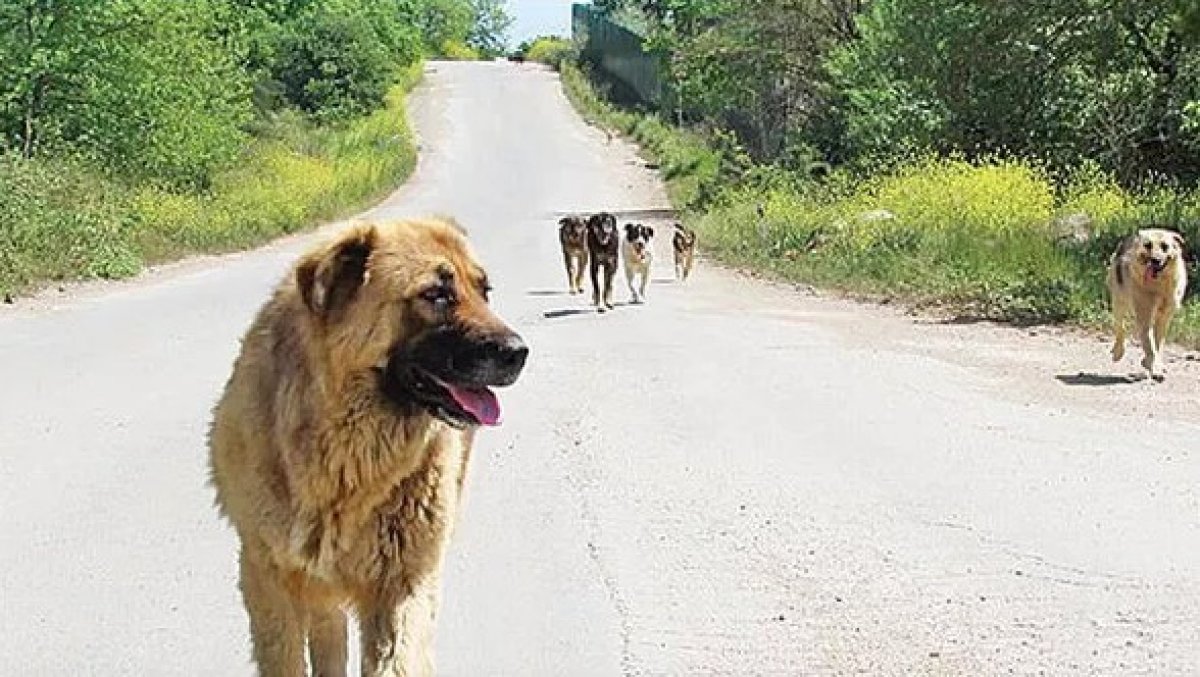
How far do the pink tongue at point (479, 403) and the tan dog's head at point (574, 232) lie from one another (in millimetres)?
15689

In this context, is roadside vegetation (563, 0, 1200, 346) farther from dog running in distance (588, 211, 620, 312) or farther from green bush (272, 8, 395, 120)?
green bush (272, 8, 395, 120)

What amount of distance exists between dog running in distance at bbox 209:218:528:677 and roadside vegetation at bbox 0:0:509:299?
17.2 m

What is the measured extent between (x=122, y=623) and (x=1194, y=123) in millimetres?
20233

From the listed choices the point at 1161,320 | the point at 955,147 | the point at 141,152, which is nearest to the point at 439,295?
the point at 1161,320

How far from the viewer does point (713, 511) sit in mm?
8758

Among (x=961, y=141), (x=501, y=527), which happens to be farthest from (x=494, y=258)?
(x=501, y=527)

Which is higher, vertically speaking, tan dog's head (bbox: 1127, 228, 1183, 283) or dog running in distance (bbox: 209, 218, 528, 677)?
dog running in distance (bbox: 209, 218, 528, 677)

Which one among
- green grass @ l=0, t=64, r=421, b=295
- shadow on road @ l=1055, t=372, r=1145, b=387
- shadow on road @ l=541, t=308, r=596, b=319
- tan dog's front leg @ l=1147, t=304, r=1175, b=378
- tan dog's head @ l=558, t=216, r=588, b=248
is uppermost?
tan dog's front leg @ l=1147, t=304, r=1175, b=378

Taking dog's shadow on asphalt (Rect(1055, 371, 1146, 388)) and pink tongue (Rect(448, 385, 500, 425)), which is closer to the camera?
pink tongue (Rect(448, 385, 500, 425))

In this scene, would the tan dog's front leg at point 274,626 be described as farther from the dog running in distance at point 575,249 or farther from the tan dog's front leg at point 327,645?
the dog running in distance at point 575,249

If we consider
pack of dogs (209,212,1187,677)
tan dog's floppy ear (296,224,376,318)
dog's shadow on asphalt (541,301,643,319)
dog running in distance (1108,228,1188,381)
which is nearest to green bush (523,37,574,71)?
dog's shadow on asphalt (541,301,643,319)

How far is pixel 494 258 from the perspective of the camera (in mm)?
27906

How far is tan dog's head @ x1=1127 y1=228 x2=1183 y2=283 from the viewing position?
1400 cm

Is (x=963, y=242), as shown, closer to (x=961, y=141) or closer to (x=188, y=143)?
(x=961, y=141)
